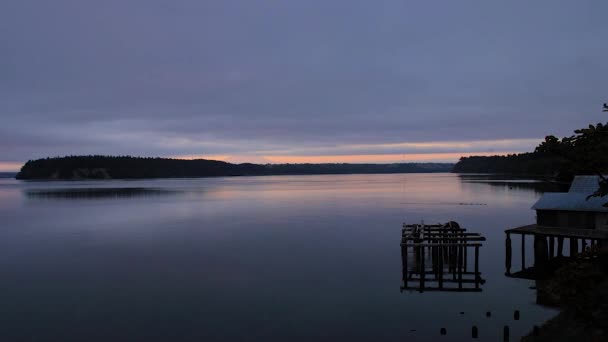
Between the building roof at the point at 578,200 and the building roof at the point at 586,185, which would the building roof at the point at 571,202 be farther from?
the building roof at the point at 586,185

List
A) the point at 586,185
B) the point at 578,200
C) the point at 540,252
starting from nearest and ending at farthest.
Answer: the point at 578,200
the point at 540,252
the point at 586,185

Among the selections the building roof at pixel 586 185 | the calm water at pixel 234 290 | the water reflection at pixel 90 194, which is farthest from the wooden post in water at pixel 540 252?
the water reflection at pixel 90 194

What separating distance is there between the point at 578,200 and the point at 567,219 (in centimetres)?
113

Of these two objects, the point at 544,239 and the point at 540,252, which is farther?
the point at 544,239

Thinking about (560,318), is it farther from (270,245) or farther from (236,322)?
(270,245)

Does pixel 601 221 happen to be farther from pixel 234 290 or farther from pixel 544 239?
pixel 234 290

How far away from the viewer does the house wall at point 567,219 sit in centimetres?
2464

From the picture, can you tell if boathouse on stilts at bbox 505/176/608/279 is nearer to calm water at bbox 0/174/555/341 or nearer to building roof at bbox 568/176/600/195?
building roof at bbox 568/176/600/195

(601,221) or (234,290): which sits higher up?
(601,221)

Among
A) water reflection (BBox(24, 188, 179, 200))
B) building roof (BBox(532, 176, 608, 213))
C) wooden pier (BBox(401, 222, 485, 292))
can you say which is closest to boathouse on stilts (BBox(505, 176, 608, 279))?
building roof (BBox(532, 176, 608, 213))

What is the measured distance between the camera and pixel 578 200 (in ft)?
81.6

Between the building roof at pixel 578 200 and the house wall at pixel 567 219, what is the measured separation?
0.31 metres

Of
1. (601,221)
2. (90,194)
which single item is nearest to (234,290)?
(601,221)

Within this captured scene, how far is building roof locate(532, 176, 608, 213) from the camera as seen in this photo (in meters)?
24.4
